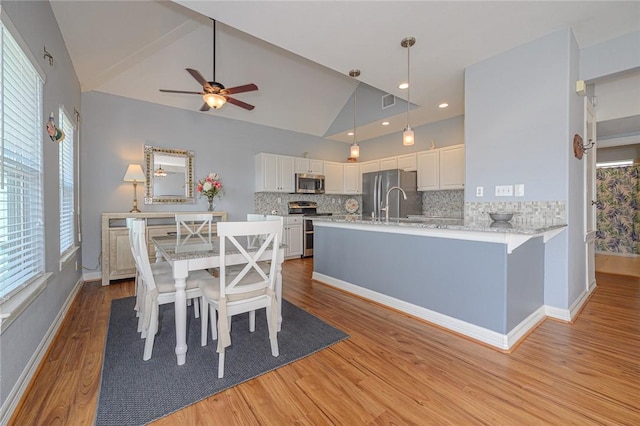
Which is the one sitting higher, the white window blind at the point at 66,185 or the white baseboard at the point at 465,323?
the white window blind at the point at 66,185

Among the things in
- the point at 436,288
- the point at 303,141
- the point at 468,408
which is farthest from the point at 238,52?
the point at 468,408

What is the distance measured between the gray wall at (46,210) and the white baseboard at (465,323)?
2.73 m

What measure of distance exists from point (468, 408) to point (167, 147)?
501 cm

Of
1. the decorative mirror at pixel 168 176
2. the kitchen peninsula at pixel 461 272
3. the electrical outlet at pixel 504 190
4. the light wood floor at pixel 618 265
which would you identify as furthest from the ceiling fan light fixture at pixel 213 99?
the light wood floor at pixel 618 265

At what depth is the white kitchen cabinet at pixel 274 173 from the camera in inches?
212

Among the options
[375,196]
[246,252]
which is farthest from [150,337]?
[375,196]

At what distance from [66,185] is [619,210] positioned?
9131mm

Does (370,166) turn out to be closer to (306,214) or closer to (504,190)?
(306,214)

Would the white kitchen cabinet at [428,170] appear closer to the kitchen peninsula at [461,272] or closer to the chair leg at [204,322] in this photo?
the kitchen peninsula at [461,272]

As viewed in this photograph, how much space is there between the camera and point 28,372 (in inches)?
66.6

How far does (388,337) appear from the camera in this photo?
7.43ft

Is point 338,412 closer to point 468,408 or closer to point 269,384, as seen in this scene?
point 269,384

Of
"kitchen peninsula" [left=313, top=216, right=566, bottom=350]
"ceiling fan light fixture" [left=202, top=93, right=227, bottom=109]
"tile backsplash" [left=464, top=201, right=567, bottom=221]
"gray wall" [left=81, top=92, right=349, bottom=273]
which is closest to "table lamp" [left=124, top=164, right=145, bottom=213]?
"gray wall" [left=81, top=92, right=349, bottom=273]

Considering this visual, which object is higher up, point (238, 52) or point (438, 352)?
point (238, 52)
